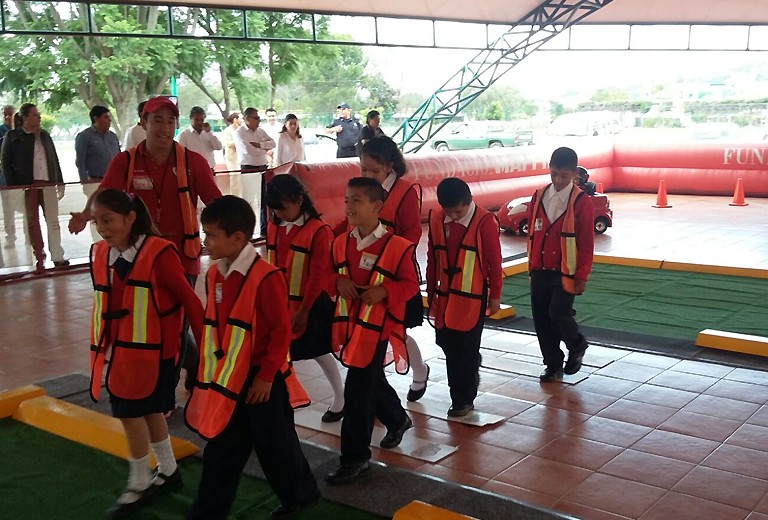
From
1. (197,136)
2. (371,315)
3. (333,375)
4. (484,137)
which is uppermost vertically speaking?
(197,136)

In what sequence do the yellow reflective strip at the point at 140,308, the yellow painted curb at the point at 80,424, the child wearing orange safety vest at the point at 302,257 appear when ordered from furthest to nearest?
the yellow painted curb at the point at 80,424 → the child wearing orange safety vest at the point at 302,257 → the yellow reflective strip at the point at 140,308

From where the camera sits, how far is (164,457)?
3.44 metres

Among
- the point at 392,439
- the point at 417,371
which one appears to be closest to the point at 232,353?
the point at 392,439

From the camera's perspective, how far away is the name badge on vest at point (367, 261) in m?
3.54

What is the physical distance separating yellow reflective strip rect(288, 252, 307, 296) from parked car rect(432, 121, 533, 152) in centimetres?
1814

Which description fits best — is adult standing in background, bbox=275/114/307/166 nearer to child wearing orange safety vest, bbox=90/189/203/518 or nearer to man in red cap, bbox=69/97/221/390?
man in red cap, bbox=69/97/221/390

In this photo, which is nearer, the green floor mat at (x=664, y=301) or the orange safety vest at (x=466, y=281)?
the orange safety vest at (x=466, y=281)

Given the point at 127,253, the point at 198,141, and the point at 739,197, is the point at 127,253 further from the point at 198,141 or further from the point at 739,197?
the point at 739,197

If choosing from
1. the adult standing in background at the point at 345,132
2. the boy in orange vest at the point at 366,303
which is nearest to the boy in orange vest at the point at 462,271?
the boy in orange vest at the point at 366,303

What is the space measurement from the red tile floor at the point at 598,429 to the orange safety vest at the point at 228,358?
3.90 ft

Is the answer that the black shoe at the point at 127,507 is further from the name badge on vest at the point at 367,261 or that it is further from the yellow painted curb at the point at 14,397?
the yellow painted curb at the point at 14,397

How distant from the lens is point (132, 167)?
4102 mm

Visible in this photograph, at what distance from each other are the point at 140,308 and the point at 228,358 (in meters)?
0.47

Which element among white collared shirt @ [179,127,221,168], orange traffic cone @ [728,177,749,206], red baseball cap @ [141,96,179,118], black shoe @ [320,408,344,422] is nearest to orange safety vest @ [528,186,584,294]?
black shoe @ [320,408,344,422]
